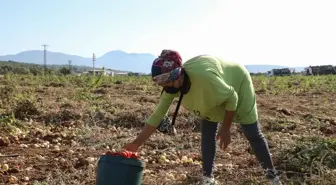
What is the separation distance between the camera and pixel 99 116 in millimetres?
6344

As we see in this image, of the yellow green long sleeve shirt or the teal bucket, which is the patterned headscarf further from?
the teal bucket

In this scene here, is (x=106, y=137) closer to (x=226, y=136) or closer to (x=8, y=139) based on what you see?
(x=8, y=139)

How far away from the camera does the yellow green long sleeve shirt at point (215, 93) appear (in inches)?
106

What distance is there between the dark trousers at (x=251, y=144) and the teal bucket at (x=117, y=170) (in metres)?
0.97

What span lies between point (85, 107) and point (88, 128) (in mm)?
1613

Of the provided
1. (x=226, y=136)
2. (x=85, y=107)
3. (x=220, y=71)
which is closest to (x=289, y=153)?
(x=226, y=136)

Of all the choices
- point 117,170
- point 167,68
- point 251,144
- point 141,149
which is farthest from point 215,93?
point 141,149

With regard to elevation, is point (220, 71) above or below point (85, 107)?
above

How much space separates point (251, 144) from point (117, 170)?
1.14 m

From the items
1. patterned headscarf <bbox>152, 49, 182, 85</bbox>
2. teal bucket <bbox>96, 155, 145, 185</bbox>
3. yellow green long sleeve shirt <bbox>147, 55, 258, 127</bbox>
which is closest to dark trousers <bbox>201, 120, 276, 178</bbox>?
yellow green long sleeve shirt <bbox>147, 55, 258, 127</bbox>

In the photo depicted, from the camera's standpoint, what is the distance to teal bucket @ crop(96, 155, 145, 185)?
233 cm

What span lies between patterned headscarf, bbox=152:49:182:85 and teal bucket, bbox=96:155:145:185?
20.8 inches

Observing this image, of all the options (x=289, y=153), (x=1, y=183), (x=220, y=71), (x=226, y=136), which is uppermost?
(x=220, y=71)

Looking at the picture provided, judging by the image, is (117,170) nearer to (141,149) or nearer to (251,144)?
(251,144)
